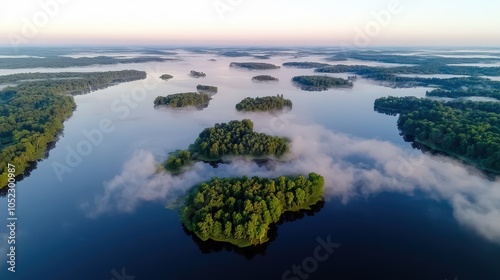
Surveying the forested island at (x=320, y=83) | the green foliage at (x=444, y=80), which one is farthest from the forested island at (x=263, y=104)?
the green foliage at (x=444, y=80)

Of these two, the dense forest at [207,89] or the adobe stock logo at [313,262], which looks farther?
the dense forest at [207,89]

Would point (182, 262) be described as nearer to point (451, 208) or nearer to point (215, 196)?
point (215, 196)

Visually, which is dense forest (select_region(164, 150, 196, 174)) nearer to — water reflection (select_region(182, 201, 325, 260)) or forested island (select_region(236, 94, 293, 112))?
water reflection (select_region(182, 201, 325, 260))

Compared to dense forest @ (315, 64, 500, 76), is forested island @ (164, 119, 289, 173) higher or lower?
higher

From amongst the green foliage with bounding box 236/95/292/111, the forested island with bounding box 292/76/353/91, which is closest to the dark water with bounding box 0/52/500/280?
the green foliage with bounding box 236/95/292/111

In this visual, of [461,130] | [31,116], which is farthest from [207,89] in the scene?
[461,130]

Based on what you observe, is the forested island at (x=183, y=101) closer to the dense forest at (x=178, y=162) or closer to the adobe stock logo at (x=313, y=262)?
the dense forest at (x=178, y=162)
